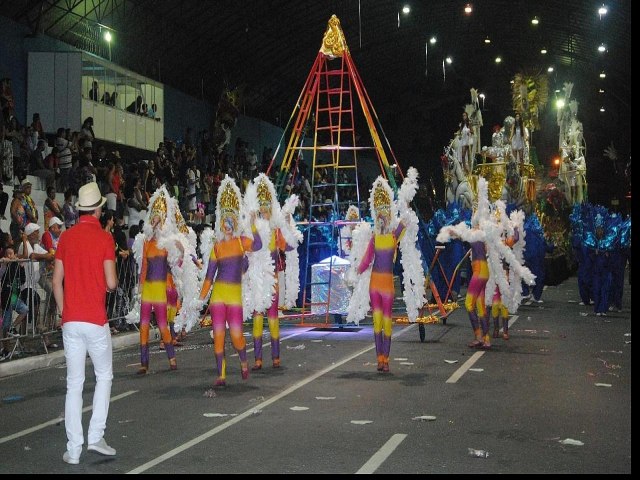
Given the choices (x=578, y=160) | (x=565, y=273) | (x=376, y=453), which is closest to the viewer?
(x=376, y=453)

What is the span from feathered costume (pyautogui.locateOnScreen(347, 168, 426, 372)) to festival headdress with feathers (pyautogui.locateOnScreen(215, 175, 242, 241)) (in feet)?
5.91

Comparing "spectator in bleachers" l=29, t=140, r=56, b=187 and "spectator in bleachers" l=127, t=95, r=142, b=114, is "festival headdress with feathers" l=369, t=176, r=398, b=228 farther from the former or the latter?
"spectator in bleachers" l=127, t=95, r=142, b=114

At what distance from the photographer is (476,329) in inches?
560

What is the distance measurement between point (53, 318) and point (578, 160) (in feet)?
107

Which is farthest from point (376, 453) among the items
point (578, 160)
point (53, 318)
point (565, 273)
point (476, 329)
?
point (578, 160)

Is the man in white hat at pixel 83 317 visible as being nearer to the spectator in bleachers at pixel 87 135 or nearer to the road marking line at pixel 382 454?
the road marking line at pixel 382 454

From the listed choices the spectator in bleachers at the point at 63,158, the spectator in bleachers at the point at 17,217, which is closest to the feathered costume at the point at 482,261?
the spectator in bleachers at the point at 17,217

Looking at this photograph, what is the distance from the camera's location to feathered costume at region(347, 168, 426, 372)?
38.2 feet

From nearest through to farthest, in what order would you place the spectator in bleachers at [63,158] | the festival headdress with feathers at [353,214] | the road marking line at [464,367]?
the road marking line at [464,367] → the festival headdress with feathers at [353,214] → the spectator in bleachers at [63,158]

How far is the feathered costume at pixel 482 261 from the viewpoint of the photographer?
1418 cm

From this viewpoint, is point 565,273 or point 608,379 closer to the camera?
point 608,379

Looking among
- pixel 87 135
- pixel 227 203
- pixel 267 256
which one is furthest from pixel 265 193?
pixel 87 135

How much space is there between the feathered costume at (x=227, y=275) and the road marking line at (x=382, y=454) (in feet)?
10.3

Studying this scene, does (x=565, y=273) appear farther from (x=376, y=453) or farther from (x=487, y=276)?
(x=376, y=453)
